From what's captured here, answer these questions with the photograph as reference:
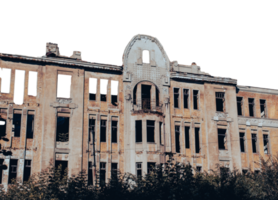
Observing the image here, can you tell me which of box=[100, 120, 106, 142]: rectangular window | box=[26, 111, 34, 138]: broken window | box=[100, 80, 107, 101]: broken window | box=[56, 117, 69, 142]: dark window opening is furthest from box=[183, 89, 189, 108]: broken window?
box=[26, 111, 34, 138]: broken window

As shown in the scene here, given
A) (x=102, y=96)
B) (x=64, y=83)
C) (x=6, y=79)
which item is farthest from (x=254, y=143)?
(x=6, y=79)

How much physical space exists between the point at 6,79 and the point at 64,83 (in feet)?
14.4

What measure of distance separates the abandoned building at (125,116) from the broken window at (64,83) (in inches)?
3.1

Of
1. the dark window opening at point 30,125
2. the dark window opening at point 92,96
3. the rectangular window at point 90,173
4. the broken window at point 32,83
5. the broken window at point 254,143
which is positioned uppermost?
the broken window at point 32,83

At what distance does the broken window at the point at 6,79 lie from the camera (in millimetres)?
28578

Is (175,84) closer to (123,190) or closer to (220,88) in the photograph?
(220,88)

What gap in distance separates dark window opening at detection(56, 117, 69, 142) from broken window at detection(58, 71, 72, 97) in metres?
2.00

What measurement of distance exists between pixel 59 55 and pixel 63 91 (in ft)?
9.82

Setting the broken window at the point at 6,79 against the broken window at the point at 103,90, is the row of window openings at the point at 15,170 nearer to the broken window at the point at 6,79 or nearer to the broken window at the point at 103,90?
the broken window at the point at 6,79

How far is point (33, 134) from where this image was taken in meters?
28.3

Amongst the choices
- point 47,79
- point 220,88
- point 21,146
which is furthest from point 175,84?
point 21,146

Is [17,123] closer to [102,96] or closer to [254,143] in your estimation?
[102,96]

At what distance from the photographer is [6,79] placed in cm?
2877

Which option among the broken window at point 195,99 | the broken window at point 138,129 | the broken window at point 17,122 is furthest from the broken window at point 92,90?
the broken window at point 195,99
